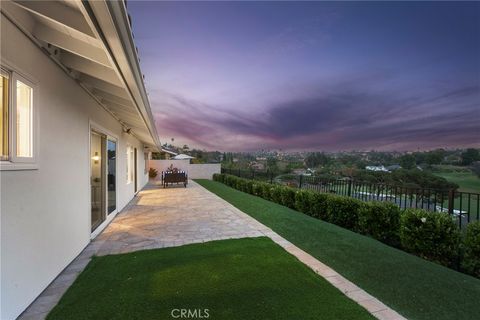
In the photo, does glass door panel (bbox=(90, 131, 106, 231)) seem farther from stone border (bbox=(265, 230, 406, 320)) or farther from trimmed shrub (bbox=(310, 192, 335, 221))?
trimmed shrub (bbox=(310, 192, 335, 221))

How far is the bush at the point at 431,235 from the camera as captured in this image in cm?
371

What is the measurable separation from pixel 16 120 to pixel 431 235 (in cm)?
546

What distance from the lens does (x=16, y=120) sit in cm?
248

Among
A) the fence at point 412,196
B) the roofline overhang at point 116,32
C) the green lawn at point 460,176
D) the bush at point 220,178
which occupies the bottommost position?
the bush at point 220,178

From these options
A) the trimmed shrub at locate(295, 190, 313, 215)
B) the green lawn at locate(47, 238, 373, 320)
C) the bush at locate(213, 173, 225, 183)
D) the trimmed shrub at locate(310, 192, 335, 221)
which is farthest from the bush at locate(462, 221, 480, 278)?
the bush at locate(213, 173, 225, 183)

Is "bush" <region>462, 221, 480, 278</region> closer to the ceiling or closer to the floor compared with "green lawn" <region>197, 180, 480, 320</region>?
closer to the ceiling

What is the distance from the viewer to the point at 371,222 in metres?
5.10

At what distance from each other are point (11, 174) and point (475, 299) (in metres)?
4.79

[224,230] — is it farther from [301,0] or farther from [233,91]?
[233,91]

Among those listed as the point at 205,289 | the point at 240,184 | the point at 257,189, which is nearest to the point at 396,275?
the point at 205,289

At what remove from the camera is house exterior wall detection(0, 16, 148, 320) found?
2.27 metres

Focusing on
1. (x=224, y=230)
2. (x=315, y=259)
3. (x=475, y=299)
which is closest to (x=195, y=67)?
(x=224, y=230)

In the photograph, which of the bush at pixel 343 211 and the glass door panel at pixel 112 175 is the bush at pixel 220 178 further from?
the bush at pixel 343 211

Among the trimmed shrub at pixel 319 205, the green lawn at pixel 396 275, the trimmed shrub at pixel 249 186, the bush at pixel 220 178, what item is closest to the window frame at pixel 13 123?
the green lawn at pixel 396 275
